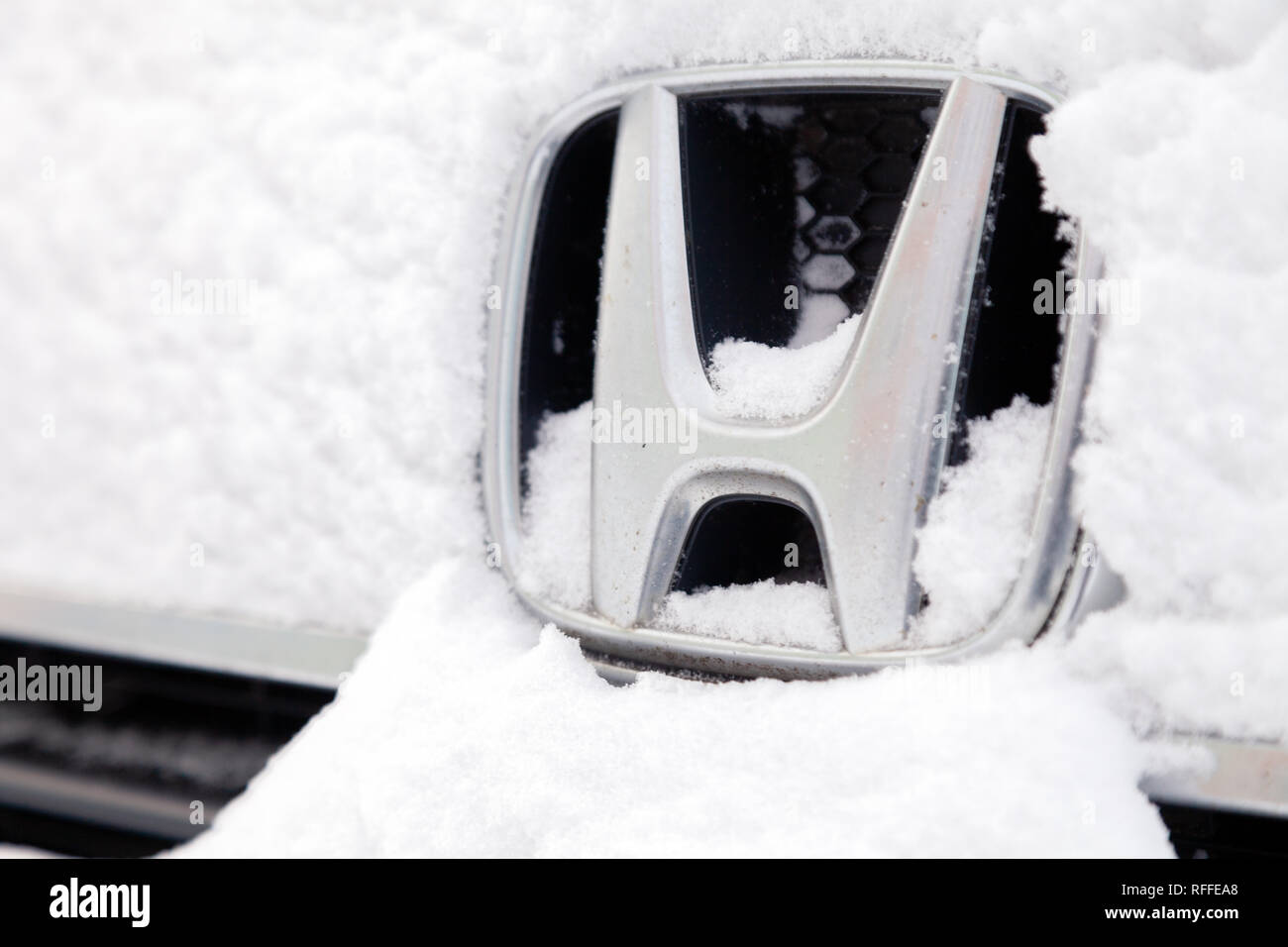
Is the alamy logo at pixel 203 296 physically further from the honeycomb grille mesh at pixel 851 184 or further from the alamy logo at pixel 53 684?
the honeycomb grille mesh at pixel 851 184

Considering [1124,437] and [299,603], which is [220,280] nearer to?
[299,603]

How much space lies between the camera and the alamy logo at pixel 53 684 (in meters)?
1.01

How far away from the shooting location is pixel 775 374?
70 centimetres

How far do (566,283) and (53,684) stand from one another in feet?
2.27

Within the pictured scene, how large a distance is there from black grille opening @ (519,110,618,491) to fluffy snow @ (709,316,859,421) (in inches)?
5.0

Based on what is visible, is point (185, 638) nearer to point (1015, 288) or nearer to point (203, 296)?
point (203, 296)

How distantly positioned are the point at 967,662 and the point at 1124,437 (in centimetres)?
16

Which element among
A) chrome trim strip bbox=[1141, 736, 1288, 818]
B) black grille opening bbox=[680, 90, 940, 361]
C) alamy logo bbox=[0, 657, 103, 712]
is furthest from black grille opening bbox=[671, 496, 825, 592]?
alamy logo bbox=[0, 657, 103, 712]

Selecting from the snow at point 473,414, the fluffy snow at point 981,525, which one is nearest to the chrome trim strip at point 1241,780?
the snow at point 473,414

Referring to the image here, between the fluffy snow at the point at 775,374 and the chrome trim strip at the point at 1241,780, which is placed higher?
the fluffy snow at the point at 775,374

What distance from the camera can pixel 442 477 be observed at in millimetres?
824
